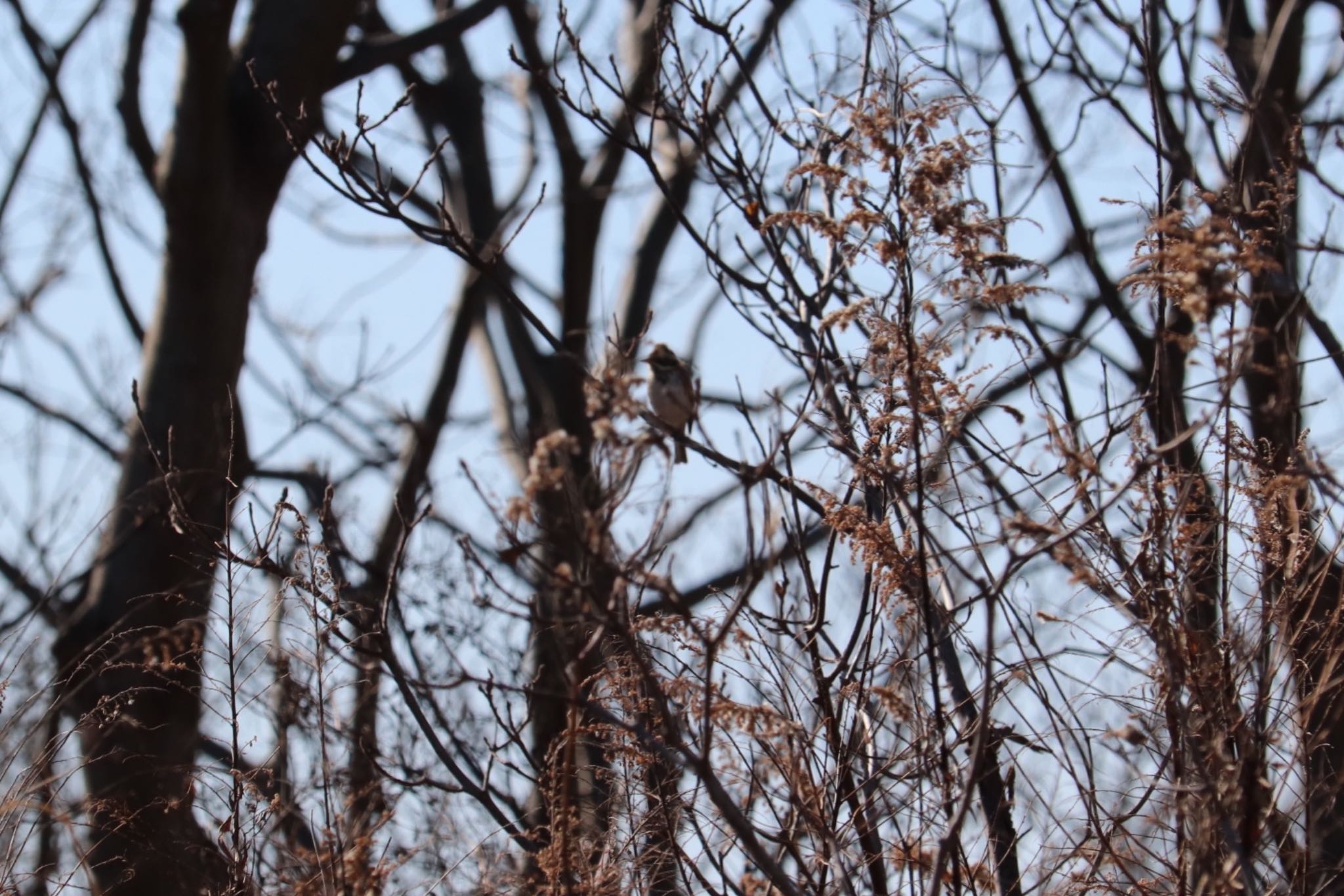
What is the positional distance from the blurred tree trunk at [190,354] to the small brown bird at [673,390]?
4.28 ft

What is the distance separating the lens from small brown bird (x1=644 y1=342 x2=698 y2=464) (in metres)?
2.38

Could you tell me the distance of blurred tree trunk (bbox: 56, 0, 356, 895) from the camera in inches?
170

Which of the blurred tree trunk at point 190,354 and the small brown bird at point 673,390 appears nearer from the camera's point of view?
the small brown bird at point 673,390

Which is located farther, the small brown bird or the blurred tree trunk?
the blurred tree trunk

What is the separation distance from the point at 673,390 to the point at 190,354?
283 cm

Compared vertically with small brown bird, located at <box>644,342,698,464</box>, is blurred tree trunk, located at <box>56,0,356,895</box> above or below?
above

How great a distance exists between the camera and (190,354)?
520 centimetres

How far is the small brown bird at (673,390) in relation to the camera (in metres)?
2.38

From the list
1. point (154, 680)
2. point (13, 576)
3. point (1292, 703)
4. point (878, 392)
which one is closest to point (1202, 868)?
point (1292, 703)

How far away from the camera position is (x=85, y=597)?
4.89m

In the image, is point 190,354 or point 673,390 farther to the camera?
point 190,354

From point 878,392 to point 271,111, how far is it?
378cm

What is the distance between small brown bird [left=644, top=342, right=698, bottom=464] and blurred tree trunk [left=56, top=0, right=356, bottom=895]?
1.31 m

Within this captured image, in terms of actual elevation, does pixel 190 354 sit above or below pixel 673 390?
above
